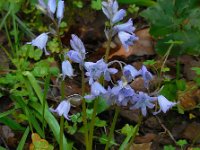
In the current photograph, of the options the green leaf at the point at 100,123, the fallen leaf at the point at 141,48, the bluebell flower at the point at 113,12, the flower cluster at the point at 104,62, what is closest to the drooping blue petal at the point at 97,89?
the flower cluster at the point at 104,62

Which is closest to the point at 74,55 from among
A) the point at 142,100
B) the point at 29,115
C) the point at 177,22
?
the point at 142,100

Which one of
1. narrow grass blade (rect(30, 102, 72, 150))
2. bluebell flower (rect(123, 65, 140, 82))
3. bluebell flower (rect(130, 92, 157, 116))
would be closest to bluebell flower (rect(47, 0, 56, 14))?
bluebell flower (rect(123, 65, 140, 82))

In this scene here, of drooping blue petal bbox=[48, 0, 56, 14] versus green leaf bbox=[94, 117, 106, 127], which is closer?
drooping blue petal bbox=[48, 0, 56, 14]

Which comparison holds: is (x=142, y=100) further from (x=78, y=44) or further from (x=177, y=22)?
(x=177, y=22)

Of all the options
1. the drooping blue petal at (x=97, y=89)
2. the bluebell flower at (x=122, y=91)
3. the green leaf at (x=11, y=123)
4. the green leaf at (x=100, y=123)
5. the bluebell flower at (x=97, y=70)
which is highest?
the bluebell flower at (x=97, y=70)

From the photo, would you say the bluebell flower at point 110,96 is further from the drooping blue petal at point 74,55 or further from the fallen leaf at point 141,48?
the fallen leaf at point 141,48

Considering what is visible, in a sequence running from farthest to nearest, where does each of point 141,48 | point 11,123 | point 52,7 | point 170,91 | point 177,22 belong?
point 141,48 → point 177,22 → point 170,91 → point 11,123 → point 52,7

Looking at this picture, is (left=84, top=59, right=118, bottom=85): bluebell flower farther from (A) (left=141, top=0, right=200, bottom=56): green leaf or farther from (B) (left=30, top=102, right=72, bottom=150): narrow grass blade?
(A) (left=141, top=0, right=200, bottom=56): green leaf

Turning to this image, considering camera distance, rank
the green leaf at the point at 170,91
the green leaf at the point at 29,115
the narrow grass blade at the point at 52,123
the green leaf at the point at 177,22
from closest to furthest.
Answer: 1. the narrow grass blade at the point at 52,123
2. the green leaf at the point at 29,115
3. the green leaf at the point at 170,91
4. the green leaf at the point at 177,22

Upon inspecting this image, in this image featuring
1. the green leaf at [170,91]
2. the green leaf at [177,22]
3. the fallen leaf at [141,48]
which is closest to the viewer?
the green leaf at [170,91]
